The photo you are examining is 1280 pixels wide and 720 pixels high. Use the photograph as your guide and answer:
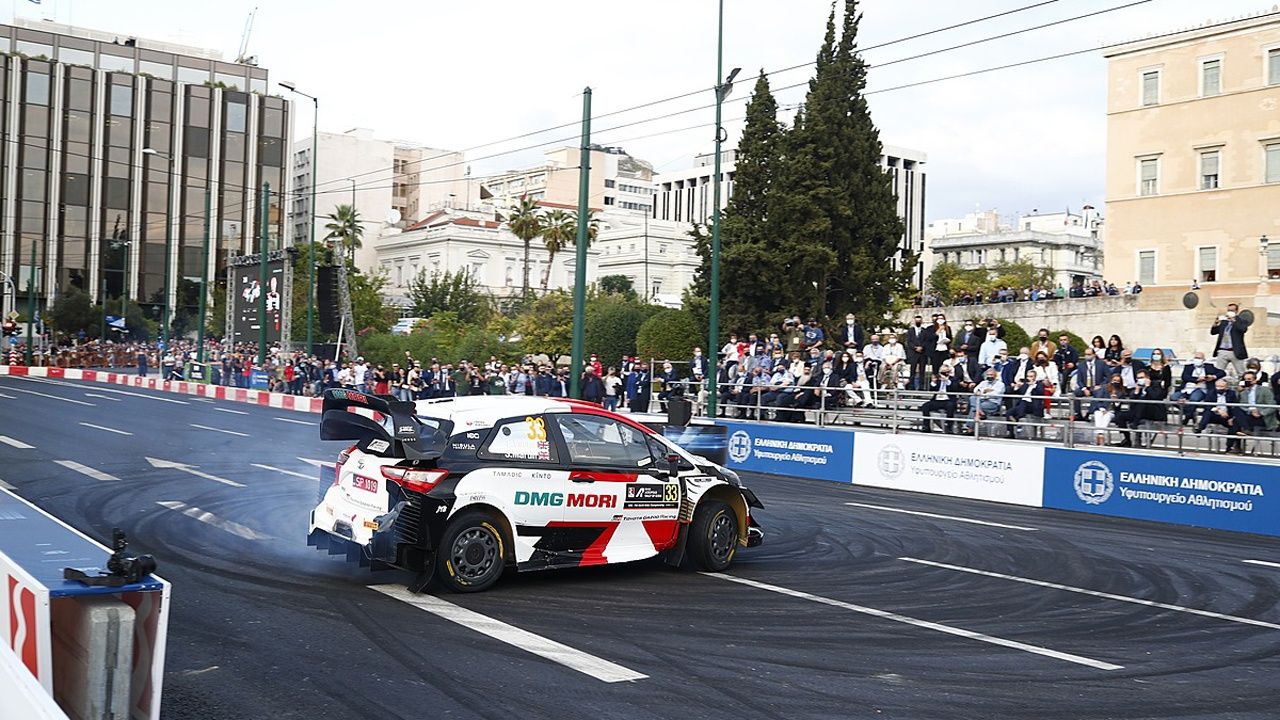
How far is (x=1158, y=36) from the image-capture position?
185 feet

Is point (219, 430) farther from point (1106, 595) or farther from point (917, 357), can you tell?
point (1106, 595)

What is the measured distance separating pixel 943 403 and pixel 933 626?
42.3 feet

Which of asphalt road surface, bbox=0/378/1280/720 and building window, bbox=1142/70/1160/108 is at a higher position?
building window, bbox=1142/70/1160/108

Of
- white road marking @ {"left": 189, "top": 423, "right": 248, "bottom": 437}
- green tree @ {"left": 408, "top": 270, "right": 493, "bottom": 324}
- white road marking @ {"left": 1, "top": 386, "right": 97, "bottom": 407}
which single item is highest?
green tree @ {"left": 408, "top": 270, "right": 493, "bottom": 324}

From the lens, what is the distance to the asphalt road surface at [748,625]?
23.1ft

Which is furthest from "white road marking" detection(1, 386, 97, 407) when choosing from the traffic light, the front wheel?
the front wheel

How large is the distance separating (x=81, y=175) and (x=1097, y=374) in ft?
313

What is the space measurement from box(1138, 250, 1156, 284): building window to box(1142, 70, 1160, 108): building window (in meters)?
7.25

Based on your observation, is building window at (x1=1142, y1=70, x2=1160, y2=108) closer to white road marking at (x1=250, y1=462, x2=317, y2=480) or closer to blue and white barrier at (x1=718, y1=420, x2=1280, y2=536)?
blue and white barrier at (x1=718, y1=420, x2=1280, y2=536)

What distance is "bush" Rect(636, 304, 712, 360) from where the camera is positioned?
4681 centimetres

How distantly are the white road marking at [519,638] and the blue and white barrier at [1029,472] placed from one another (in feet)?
40.1

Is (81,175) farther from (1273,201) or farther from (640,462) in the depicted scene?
(640,462)

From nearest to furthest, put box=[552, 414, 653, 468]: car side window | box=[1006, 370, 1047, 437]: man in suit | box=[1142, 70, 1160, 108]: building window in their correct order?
1. box=[552, 414, 653, 468]: car side window
2. box=[1006, 370, 1047, 437]: man in suit
3. box=[1142, 70, 1160, 108]: building window

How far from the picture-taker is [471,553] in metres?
9.80
